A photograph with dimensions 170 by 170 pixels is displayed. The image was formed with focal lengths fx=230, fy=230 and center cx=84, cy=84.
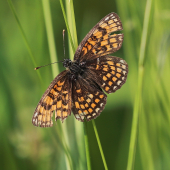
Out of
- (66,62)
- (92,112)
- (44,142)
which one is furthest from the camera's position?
(44,142)

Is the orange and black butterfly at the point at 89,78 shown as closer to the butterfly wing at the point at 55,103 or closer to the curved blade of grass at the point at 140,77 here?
the butterfly wing at the point at 55,103

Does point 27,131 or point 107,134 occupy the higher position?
point 27,131

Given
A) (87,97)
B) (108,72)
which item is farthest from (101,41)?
(87,97)

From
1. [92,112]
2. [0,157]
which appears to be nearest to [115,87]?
[92,112]

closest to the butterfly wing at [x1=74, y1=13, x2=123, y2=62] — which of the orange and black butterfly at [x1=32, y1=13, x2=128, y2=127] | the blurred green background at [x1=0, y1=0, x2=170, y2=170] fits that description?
the orange and black butterfly at [x1=32, y1=13, x2=128, y2=127]

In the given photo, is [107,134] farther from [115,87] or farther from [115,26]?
[115,26]

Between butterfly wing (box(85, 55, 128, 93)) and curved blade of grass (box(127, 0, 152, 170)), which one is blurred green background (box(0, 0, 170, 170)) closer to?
butterfly wing (box(85, 55, 128, 93))

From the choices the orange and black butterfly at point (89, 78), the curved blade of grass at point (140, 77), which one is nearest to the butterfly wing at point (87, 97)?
the orange and black butterfly at point (89, 78)
